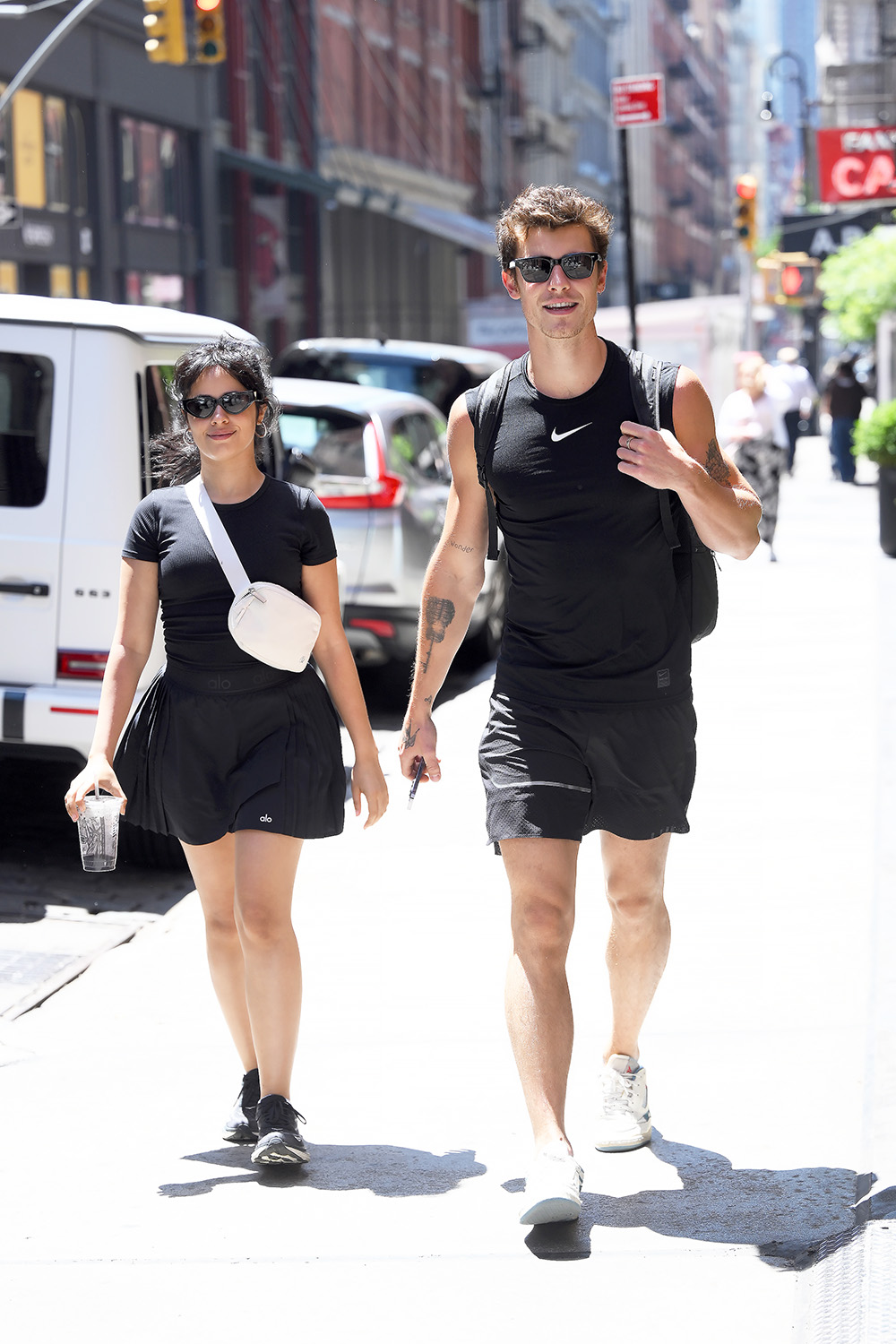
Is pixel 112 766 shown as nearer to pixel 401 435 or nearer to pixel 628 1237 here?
pixel 628 1237

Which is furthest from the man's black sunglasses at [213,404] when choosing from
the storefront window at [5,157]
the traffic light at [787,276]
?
the traffic light at [787,276]

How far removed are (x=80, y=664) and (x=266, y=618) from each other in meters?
2.87

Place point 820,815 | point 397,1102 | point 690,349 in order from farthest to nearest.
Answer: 1. point 690,349
2. point 820,815
3. point 397,1102

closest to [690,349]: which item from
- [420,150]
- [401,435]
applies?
[420,150]

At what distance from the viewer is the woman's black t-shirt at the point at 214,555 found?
14.1ft

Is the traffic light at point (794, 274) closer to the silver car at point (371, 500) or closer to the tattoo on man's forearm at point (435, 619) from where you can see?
the silver car at point (371, 500)

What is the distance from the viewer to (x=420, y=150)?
146 ft

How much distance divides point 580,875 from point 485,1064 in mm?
2160

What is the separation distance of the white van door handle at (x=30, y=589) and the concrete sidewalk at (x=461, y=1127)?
128cm

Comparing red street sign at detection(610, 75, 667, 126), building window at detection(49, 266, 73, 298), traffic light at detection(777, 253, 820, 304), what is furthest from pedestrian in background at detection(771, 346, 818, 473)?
traffic light at detection(777, 253, 820, 304)

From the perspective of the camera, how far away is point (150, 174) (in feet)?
91.4

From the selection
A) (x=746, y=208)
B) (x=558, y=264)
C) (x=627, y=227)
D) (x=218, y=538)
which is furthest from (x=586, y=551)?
(x=746, y=208)

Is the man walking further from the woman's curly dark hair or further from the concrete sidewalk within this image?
the woman's curly dark hair

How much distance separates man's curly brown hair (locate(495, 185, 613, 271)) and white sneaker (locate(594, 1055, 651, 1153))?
1839mm
